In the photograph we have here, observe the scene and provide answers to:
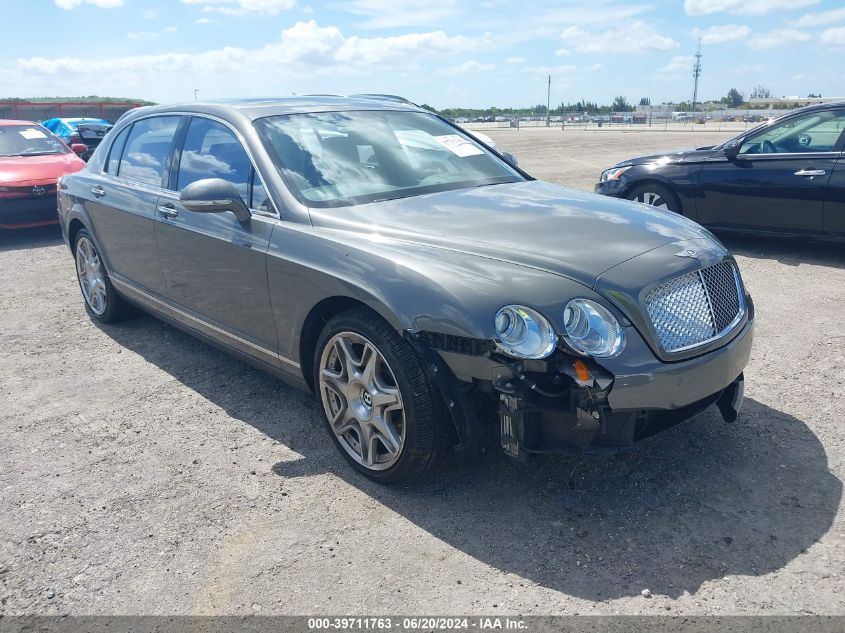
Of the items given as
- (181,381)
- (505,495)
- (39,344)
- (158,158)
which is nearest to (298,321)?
(505,495)

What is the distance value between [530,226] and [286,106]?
1.83m

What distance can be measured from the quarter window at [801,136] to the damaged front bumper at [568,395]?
204 inches

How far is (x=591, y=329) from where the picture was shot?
2.73m

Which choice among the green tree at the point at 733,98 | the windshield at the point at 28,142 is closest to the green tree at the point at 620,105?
the green tree at the point at 733,98

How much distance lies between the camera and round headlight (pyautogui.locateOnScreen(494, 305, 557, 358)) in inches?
106

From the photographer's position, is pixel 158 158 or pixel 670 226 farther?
pixel 158 158

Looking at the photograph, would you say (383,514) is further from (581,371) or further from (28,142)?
(28,142)

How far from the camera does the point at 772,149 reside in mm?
7281

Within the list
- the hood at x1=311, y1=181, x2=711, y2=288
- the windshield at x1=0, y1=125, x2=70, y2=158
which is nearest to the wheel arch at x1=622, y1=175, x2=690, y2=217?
the hood at x1=311, y1=181, x2=711, y2=288

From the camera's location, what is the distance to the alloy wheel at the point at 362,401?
313cm

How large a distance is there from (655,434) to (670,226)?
3.56ft

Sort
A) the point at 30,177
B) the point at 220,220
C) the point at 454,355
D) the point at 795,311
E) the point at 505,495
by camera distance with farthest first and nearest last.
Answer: the point at 30,177
the point at 795,311
the point at 220,220
the point at 505,495
the point at 454,355

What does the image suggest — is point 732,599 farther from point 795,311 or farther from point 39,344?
point 39,344

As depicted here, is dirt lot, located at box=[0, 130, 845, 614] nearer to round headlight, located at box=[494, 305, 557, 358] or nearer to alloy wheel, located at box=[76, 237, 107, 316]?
round headlight, located at box=[494, 305, 557, 358]
